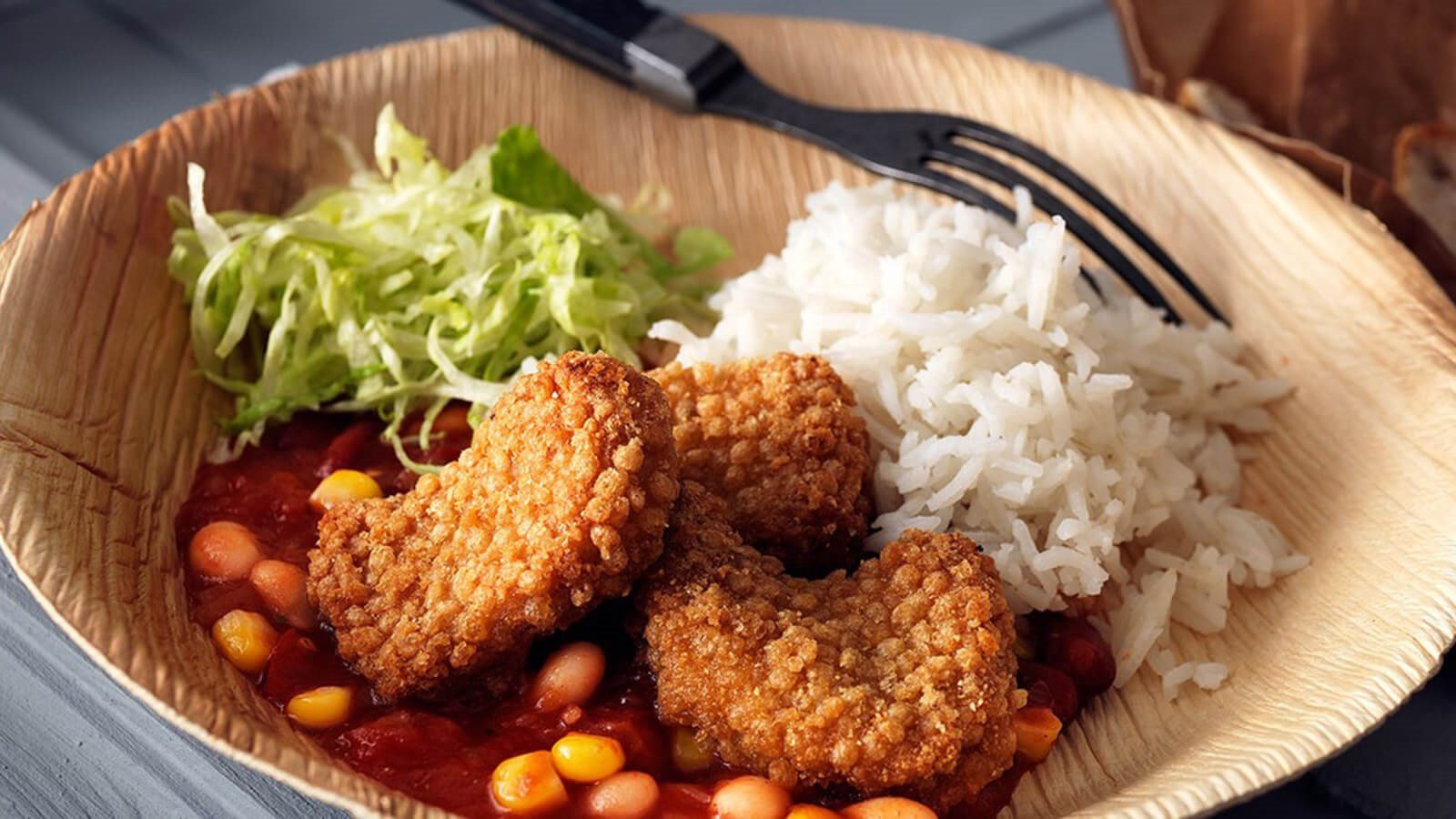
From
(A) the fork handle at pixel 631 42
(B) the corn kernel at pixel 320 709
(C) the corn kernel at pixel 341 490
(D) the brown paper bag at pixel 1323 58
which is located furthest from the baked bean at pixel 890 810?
(D) the brown paper bag at pixel 1323 58

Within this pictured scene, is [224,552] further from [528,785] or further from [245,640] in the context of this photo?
[528,785]

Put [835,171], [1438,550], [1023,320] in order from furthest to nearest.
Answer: [835,171] → [1023,320] → [1438,550]

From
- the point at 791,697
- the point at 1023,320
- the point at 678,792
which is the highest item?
the point at 1023,320

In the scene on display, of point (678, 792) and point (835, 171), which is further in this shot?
point (835, 171)

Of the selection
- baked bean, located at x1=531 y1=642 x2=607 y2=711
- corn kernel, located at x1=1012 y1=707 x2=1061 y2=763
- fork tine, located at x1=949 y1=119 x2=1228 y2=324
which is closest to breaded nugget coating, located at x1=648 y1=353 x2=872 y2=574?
baked bean, located at x1=531 y1=642 x2=607 y2=711

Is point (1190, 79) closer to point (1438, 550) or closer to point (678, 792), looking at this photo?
point (1438, 550)

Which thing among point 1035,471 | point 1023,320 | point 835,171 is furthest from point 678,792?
point 835,171

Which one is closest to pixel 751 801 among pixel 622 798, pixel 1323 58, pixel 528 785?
pixel 622 798
